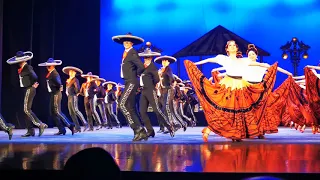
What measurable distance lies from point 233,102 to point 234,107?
8 centimetres

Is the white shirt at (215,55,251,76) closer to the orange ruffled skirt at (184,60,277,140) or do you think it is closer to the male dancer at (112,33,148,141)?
the orange ruffled skirt at (184,60,277,140)

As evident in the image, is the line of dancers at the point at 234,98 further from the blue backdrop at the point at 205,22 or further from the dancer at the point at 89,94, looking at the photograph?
the blue backdrop at the point at 205,22

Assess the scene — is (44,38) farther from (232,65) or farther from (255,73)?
(232,65)

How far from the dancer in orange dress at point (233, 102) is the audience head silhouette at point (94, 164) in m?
4.95

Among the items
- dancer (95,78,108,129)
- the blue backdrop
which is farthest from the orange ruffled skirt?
the blue backdrop

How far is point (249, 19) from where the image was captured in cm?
1781

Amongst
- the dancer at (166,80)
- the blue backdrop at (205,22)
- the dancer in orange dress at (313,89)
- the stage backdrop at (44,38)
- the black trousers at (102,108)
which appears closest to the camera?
the dancer in orange dress at (313,89)

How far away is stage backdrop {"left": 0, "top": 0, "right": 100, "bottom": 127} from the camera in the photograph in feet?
46.6

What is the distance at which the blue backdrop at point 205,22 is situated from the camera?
17.7 meters

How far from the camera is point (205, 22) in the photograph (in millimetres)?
18000

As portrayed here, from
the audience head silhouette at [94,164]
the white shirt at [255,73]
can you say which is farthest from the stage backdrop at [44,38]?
the audience head silhouette at [94,164]

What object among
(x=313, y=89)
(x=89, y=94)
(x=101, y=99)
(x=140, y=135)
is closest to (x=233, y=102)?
(x=140, y=135)

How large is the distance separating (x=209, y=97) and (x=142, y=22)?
1200 cm

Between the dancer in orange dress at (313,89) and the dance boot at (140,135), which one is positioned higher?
the dancer in orange dress at (313,89)
